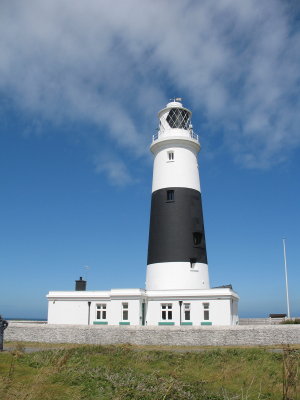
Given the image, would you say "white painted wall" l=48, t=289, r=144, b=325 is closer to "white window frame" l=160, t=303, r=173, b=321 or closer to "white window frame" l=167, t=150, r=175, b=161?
"white window frame" l=160, t=303, r=173, b=321

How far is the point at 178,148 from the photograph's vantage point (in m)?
30.2

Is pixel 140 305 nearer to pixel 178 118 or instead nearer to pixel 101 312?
pixel 101 312

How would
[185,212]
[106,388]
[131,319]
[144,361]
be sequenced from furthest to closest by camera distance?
[185,212] < [131,319] < [144,361] < [106,388]

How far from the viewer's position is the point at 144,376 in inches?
459

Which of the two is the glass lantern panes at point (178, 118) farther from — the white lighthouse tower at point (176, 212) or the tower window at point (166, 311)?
the tower window at point (166, 311)

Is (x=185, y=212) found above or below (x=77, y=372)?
above

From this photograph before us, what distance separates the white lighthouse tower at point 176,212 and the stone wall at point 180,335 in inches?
249

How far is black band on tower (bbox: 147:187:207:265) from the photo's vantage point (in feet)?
92.4

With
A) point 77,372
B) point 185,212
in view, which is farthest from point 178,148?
point 77,372

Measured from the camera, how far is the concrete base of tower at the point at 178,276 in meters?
27.7

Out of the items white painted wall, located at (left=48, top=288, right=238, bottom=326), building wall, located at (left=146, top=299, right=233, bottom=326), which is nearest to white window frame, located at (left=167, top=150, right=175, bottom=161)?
white painted wall, located at (left=48, top=288, right=238, bottom=326)

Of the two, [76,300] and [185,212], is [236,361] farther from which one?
[76,300]

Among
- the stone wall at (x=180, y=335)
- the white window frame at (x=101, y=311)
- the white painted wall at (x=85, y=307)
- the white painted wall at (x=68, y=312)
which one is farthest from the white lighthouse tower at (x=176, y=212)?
the stone wall at (x=180, y=335)

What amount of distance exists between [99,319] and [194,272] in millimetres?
7313
